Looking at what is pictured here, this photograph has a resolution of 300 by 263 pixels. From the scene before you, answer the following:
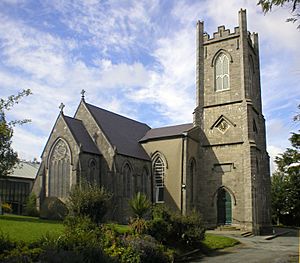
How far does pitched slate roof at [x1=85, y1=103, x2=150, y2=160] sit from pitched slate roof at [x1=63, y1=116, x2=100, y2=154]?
1570 millimetres

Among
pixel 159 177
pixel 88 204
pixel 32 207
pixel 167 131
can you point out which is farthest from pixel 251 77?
pixel 88 204

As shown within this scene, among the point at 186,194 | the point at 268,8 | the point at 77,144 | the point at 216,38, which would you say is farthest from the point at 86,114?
the point at 268,8

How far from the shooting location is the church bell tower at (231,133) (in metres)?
36.3

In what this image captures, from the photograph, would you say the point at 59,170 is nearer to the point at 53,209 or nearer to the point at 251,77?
the point at 53,209

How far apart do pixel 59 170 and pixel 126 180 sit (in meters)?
6.19

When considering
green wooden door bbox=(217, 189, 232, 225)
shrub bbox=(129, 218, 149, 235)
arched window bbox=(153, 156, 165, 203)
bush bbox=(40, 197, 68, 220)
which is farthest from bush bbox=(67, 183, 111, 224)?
green wooden door bbox=(217, 189, 232, 225)

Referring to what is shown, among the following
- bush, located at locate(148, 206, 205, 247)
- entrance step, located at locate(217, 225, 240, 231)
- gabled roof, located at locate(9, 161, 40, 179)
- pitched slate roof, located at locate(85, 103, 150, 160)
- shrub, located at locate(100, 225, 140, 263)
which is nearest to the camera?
shrub, located at locate(100, 225, 140, 263)

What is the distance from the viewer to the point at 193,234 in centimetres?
2241

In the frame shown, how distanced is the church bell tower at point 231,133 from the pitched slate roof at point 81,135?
11.1 m

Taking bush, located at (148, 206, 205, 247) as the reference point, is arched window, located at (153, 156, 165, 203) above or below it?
above

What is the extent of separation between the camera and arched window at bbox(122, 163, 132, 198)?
36.3 metres

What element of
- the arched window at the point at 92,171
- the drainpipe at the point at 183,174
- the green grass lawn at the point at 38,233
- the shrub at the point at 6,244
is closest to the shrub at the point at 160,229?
the green grass lawn at the point at 38,233

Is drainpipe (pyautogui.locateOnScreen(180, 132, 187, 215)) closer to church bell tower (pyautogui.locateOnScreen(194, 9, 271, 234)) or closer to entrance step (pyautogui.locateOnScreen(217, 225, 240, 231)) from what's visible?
church bell tower (pyautogui.locateOnScreen(194, 9, 271, 234))

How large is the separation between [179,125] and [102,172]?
11.2m
